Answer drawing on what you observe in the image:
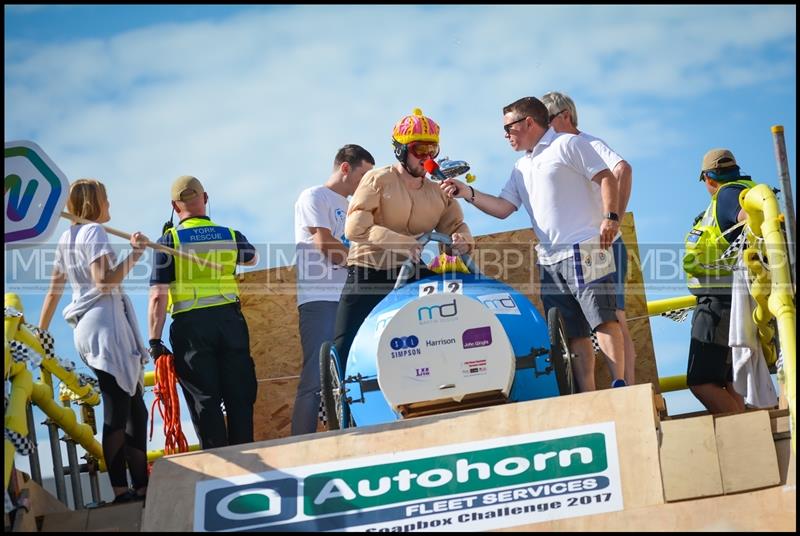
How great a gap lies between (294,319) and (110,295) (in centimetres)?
298

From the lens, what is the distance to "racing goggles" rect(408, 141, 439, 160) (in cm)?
834

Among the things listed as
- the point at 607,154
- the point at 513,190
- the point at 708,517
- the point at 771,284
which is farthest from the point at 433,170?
→ the point at 708,517

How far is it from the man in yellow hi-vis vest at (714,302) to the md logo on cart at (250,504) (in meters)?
3.16

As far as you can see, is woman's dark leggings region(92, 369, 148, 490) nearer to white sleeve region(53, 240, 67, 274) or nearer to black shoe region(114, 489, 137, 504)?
black shoe region(114, 489, 137, 504)

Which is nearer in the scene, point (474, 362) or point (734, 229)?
point (474, 362)

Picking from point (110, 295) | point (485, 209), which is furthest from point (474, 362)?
point (110, 295)

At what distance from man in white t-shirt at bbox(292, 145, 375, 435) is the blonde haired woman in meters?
1.48

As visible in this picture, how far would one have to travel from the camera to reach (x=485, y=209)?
874cm

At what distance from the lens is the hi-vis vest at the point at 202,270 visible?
318 inches

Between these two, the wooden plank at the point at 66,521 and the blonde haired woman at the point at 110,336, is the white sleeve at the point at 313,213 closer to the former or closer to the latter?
the blonde haired woman at the point at 110,336

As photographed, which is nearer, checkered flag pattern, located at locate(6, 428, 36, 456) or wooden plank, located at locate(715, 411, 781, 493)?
wooden plank, located at locate(715, 411, 781, 493)

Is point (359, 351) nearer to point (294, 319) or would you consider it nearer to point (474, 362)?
point (474, 362)

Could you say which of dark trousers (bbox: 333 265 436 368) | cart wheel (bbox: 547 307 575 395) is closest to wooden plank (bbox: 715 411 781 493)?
cart wheel (bbox: 547 307 575 395)

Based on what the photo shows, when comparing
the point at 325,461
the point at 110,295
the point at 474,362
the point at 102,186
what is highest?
the point at 102,186
